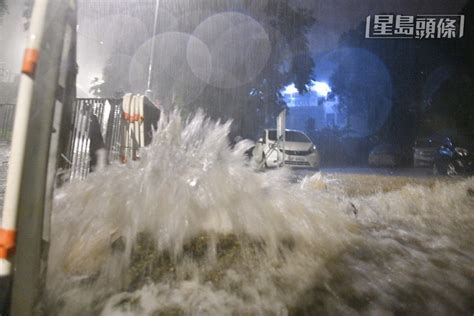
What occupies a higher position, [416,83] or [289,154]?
[416,83]

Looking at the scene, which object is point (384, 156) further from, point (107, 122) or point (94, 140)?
point (94, 140)

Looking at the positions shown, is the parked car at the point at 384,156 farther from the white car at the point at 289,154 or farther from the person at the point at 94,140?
the person at the point at 94,140

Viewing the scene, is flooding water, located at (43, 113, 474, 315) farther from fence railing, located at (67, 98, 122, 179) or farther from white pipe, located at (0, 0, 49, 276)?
fence railing, located at (67, 98, 122, 179)

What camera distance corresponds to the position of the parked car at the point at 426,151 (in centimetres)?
1341

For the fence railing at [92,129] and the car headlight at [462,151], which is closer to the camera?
the fence railing at [92,129]

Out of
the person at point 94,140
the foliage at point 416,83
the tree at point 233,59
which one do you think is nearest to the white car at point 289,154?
the tree at point 233,59

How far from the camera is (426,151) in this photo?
44.8 feet

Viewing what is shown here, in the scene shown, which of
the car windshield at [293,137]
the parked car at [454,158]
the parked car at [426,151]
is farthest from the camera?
the parked car at [426,151]

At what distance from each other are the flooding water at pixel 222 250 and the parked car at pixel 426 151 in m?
11.9

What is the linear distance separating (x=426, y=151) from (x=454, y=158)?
1671 mm

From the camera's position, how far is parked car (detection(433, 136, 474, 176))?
11750mm

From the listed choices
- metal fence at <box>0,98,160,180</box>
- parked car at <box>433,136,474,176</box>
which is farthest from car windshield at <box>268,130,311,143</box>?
metal fence at <box>0,98,160,180</box>

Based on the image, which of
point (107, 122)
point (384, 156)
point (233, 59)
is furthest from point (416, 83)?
point (107, 122)

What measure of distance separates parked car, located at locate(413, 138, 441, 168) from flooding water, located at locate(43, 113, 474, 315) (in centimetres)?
1185
